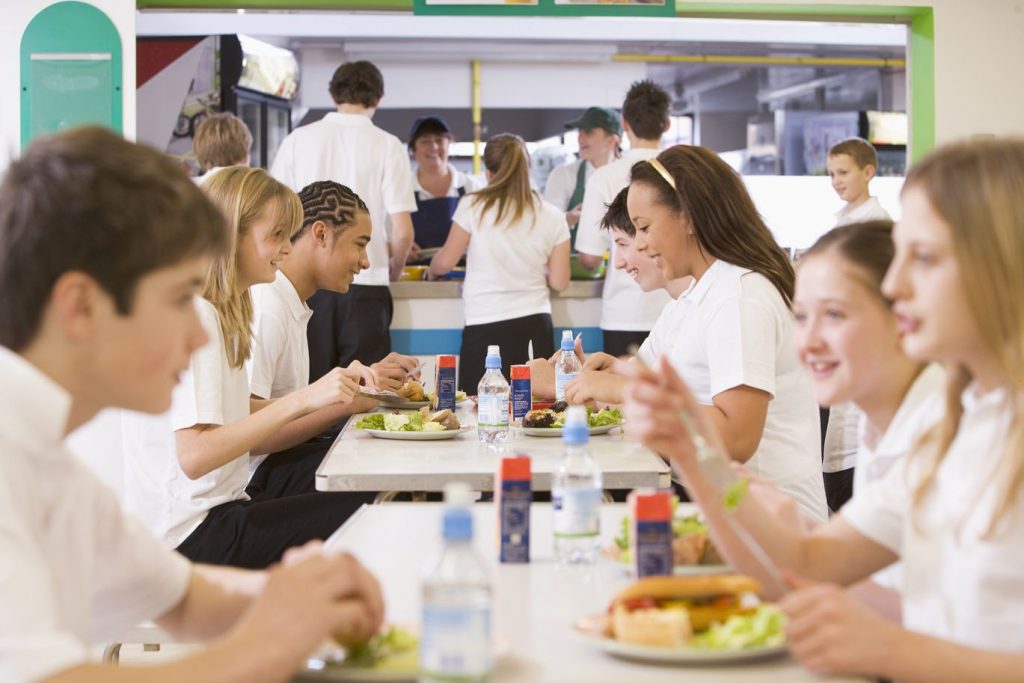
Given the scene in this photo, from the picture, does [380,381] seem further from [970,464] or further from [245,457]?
[970,464]

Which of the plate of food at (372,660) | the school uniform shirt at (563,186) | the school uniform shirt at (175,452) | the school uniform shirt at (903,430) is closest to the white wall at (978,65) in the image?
the school uniform shirt at (563,186)

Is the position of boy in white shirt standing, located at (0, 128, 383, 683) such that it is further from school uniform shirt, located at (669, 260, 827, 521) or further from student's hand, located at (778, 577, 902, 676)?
school uniform shirt, located at (669, 260, 827, 521)

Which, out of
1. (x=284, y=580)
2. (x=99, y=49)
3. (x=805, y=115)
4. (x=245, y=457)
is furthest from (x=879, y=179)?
(x=284, y=580)

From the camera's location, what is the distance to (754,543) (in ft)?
4.92

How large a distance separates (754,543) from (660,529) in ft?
0.38

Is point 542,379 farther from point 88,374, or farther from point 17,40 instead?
point 17,40

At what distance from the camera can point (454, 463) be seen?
259 cm

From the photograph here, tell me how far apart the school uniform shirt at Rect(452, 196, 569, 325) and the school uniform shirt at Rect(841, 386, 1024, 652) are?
3.90m

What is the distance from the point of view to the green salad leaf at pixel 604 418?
3.11 metres

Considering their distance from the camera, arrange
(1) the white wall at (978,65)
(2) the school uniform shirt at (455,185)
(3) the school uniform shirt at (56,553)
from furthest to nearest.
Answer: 1. (2) the school uniform shirt at (455,185)
2. (1) the white wall at (978,65)
3. (3) the school uniform shirt at (56,553)

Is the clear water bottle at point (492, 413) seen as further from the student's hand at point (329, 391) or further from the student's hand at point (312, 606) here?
the student's hand at point (312, 606)

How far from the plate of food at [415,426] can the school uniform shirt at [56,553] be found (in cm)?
158

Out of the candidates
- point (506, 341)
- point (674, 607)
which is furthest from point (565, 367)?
point (674, 607)

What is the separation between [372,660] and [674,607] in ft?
1.08
